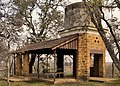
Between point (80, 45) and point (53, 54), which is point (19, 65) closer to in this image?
point (53, 54)

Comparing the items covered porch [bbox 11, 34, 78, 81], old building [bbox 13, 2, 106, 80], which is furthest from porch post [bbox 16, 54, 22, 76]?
old building [bbox 13, 2, 106, 80]

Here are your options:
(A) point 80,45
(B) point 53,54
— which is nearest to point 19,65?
(B) point 53,54

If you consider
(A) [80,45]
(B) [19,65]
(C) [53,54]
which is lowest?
(B) [19,65]

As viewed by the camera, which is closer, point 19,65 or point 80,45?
point 80,45

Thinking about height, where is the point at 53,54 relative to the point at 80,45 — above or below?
below

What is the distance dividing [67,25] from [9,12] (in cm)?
756

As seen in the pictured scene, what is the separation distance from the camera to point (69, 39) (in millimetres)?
20812

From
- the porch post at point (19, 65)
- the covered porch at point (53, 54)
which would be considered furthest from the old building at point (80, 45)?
the porch post at point (19, 65)

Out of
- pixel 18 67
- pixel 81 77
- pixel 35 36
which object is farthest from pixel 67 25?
pixel 35 36

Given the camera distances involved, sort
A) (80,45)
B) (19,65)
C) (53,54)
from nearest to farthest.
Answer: (80,45)
(53,54)
(19,65)

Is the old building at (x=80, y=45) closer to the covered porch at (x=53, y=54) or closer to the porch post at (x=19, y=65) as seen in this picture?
the covered porch at (x=53, y=54)

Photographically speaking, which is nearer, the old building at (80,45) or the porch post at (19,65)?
the old building at (80,45)

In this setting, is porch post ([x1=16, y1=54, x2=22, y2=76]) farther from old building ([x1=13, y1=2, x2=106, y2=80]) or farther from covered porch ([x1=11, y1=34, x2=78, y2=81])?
old building ([x1=13, y1=2, x2=106, y2=80])

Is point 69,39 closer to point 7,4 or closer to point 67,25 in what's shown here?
point 67,25
